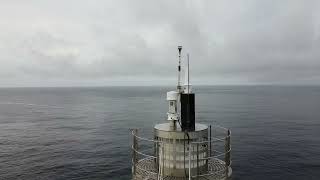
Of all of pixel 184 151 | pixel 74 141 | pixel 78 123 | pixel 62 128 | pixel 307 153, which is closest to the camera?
pixel 184 151

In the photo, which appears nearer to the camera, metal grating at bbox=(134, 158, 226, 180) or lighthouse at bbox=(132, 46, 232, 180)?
lighthouse at bbox=(132, 46, 232, 180)

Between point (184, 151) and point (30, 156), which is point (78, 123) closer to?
point (30, 156)

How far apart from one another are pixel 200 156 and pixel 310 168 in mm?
47531

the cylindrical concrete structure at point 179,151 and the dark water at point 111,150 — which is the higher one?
the cylindrical concrete structure at point 179,151

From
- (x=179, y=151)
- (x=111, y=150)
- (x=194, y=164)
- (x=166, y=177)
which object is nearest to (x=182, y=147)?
(x=179, y=151)

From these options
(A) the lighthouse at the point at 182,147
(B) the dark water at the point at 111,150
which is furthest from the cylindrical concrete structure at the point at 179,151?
(B) the dark water at the point at 111,150

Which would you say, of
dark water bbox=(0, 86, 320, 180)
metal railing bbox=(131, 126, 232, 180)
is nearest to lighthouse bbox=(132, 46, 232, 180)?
metal railing bbox=(131, 126, 232, 180)

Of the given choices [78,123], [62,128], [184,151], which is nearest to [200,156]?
[184,151]

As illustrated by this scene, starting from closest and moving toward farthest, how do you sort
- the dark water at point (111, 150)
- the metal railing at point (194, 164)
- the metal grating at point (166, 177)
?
the metal railing at point (194, 164) → the metal grating at point (166, 177) → the dark water at point (111, 150)

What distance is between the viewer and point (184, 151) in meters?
23.2

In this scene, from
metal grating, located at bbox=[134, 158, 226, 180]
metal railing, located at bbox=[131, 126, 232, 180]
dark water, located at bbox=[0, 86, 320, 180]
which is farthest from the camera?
dark water, located at bbox=[0, 86, 320, 180]

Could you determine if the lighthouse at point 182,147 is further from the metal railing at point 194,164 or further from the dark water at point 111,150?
the dark water at point 111,150

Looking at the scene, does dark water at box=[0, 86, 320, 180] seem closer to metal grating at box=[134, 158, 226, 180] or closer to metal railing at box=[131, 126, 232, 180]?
metal grating at box=[134, 158, 226, 180]

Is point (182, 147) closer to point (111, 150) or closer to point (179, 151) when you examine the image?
point (179, 151)
